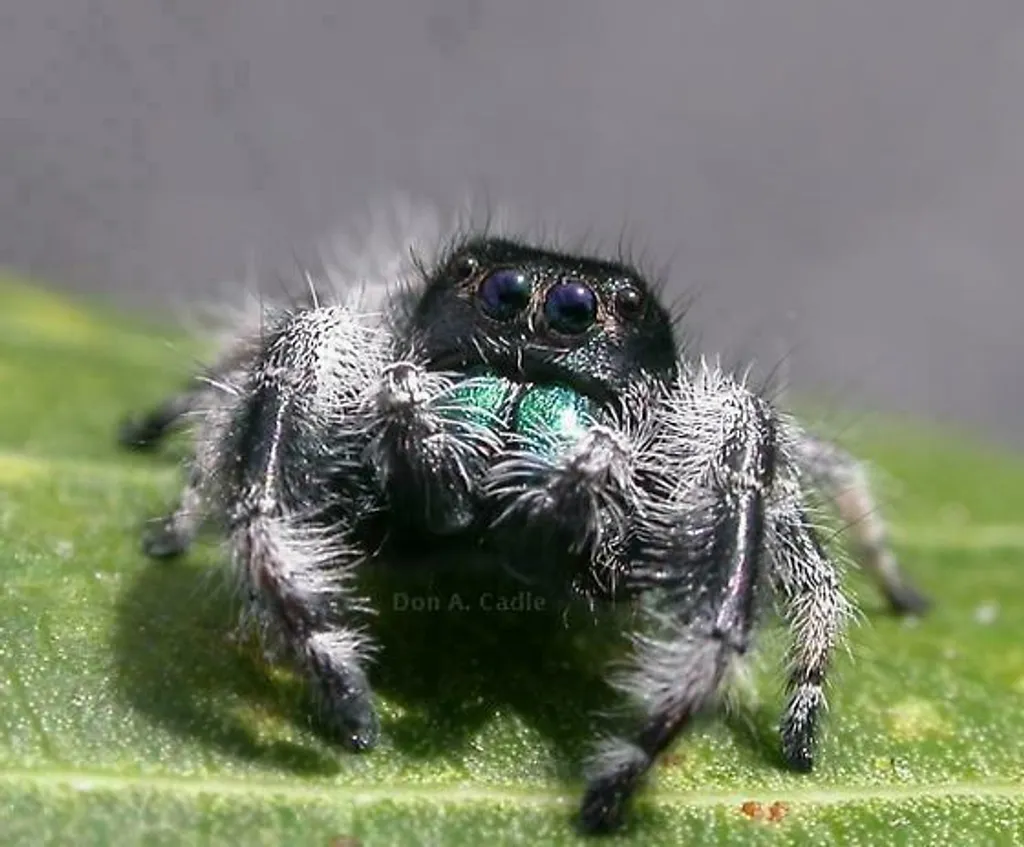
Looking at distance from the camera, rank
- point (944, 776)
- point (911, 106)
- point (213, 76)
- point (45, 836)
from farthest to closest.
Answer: point (911, 106) → point (213, 76) → point (944, 776) → point (45, 836)

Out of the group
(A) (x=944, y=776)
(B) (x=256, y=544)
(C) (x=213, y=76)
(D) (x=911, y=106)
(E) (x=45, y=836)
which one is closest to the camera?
(E) (x=45, y=836)

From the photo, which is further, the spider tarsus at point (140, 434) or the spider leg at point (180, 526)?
the spider tarsus at point (140, 434)

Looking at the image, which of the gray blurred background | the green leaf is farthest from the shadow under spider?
the gray blurred background

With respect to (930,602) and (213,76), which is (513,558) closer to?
(930,602)

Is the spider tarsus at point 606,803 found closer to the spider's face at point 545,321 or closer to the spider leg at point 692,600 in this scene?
the spider leg at point 692,600

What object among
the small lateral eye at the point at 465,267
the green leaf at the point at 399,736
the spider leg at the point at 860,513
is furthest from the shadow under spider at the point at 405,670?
the spider leg at the point at 860,513

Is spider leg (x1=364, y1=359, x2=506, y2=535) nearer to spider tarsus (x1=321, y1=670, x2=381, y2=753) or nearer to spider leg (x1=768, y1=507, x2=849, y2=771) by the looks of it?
spider tarsus (x1=321, y1=670, x2=381, y2=753)

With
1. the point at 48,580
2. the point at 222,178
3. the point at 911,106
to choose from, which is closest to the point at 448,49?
the point at 222,178
